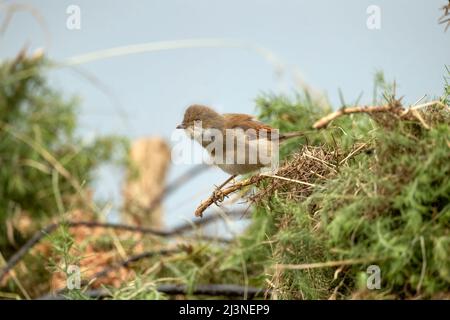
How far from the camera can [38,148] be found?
15.6 feet

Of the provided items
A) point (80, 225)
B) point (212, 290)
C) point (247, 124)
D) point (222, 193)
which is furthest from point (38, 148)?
point (222, 193)

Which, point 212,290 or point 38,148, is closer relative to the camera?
point 212,290

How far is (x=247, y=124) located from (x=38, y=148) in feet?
6.36

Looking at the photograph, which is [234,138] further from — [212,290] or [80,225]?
[80,225]

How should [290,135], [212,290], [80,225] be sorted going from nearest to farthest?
[212,290]
[290,135]
[80,225]

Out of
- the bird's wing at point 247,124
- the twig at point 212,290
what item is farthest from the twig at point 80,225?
the bird's wing at point 247,124

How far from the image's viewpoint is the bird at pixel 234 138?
333cm

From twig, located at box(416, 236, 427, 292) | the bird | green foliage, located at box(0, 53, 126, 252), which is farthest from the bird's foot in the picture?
green foliage, located at box(0, 53, 126, 252)

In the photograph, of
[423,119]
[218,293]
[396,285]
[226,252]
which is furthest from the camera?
[226,252]

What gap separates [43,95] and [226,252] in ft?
7.95

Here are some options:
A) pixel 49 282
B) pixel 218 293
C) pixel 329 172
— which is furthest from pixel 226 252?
pixel 329 172
